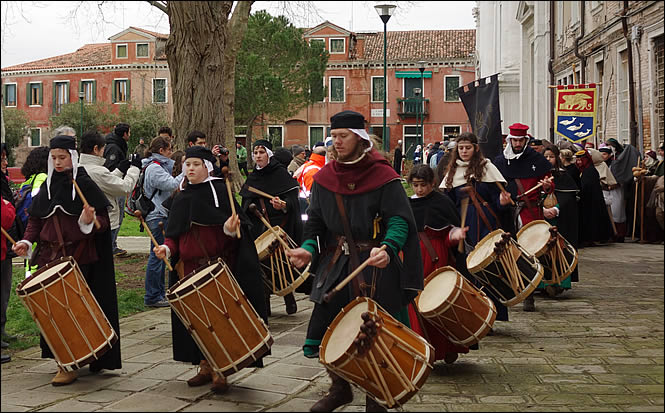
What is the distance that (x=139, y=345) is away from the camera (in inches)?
303

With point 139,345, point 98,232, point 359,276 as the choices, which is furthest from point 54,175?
point 359,276

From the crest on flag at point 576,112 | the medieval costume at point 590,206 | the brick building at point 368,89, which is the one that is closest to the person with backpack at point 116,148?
the crest on flag at point 576,112

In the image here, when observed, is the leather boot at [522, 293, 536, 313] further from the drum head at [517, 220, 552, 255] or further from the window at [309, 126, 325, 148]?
the window at [309, 126, 325, 148]

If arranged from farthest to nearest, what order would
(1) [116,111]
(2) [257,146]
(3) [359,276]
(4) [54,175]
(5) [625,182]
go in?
(1) [116,111], (5) [625,182], (2) [257,146], (4) [54,175], (3) [359,276]

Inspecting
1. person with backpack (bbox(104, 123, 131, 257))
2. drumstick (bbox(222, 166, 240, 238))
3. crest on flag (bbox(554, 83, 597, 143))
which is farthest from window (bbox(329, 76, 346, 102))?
drumstick (bbox(222, 166, 240, 238))

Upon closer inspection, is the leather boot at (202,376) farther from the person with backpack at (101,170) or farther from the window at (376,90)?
the window at (376,90)

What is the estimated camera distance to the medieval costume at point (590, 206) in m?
14.9

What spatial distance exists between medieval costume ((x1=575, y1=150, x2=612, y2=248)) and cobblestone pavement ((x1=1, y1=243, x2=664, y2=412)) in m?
6.25

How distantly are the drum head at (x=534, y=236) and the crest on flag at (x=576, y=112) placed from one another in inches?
236

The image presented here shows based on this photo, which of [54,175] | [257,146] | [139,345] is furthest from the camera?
[257,146]

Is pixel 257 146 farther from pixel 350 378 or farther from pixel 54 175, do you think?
pixel 350 378

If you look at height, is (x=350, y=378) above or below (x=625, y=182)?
below

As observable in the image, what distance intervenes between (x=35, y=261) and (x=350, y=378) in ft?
9.89

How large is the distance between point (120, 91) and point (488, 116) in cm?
4355
